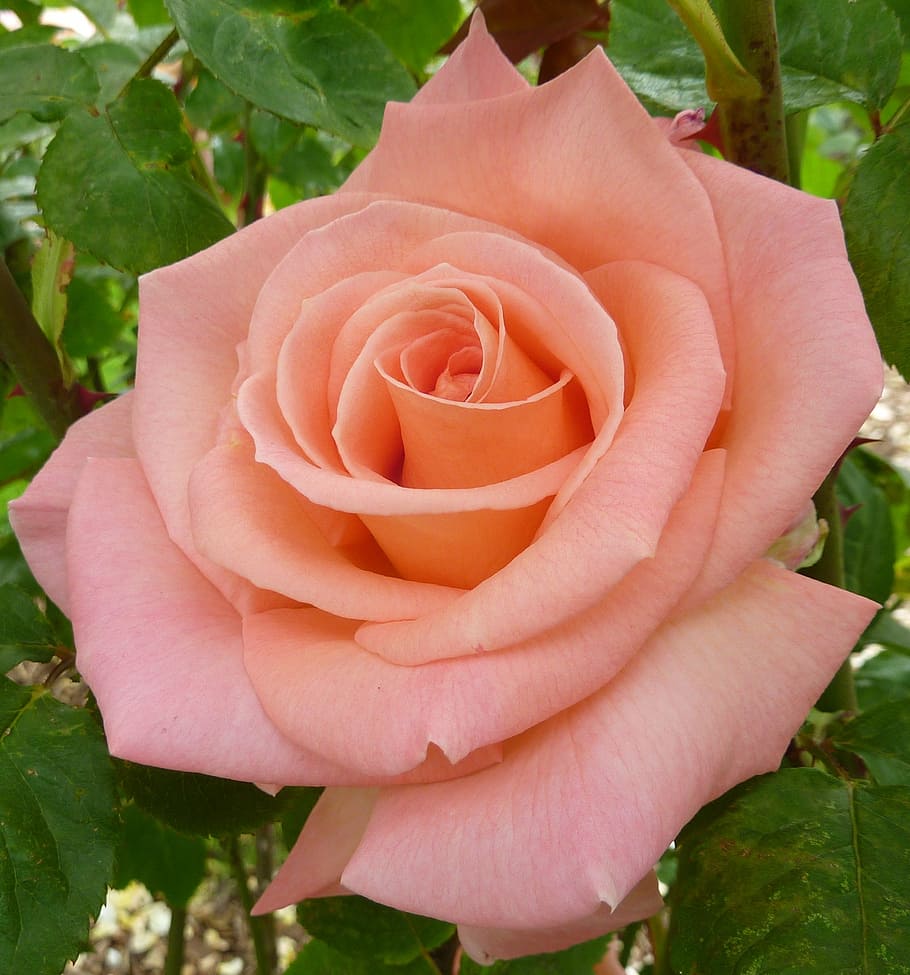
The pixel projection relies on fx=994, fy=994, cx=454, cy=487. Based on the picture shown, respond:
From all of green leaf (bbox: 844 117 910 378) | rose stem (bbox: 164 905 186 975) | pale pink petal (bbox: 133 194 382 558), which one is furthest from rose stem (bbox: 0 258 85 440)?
rose stem (bbox: 164 905 186 975)

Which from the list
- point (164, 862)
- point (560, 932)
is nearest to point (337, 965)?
point (164, 862)

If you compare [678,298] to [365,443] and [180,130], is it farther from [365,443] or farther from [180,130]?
[180,130]

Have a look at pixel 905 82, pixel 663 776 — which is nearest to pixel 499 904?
pixel 663 776

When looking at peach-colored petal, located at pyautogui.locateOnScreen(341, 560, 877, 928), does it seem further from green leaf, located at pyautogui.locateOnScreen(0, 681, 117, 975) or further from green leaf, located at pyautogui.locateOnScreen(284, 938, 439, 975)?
green leaf, located at pyautogui.locateOnScreen(284, 938, 439, 975)

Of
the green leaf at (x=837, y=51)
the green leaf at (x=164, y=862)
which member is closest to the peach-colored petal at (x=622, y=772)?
the green leaf at (x=837, y=51)

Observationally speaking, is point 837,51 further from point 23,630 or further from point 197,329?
point 23,630

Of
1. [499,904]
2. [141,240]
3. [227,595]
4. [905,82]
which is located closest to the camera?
[499,904]
